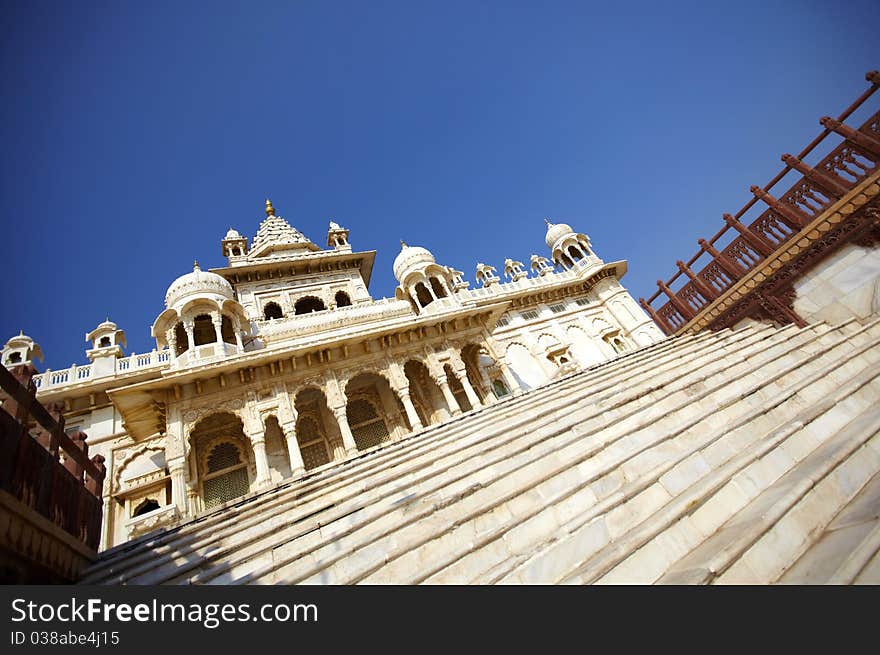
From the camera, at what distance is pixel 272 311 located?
19.6 meters

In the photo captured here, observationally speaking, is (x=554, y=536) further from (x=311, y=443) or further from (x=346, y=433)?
(x=311, y=443)

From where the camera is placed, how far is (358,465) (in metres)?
5.87

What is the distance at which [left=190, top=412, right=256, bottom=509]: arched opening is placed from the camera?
11008mm

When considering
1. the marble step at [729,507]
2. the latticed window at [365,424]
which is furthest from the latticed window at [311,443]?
the marble step at [729,507]

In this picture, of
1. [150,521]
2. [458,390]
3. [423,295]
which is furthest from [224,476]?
[423,295]

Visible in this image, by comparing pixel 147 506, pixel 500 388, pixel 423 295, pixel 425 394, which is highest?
pixel 423 295

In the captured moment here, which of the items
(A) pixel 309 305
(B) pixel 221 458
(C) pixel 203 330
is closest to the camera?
(B) pixel 221 458

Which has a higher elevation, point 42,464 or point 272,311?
point 272,311

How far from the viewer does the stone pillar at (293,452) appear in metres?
9.83

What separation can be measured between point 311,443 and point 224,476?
264 cm

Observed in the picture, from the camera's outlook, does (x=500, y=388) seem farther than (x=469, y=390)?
Yes

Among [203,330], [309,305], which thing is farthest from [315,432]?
[309,305]

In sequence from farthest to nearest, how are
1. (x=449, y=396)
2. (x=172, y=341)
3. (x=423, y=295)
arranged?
(x=423, y=295), (x=449, y=396), (x=172, y=341)

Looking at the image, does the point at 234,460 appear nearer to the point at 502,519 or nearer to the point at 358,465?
the point at 358,465
